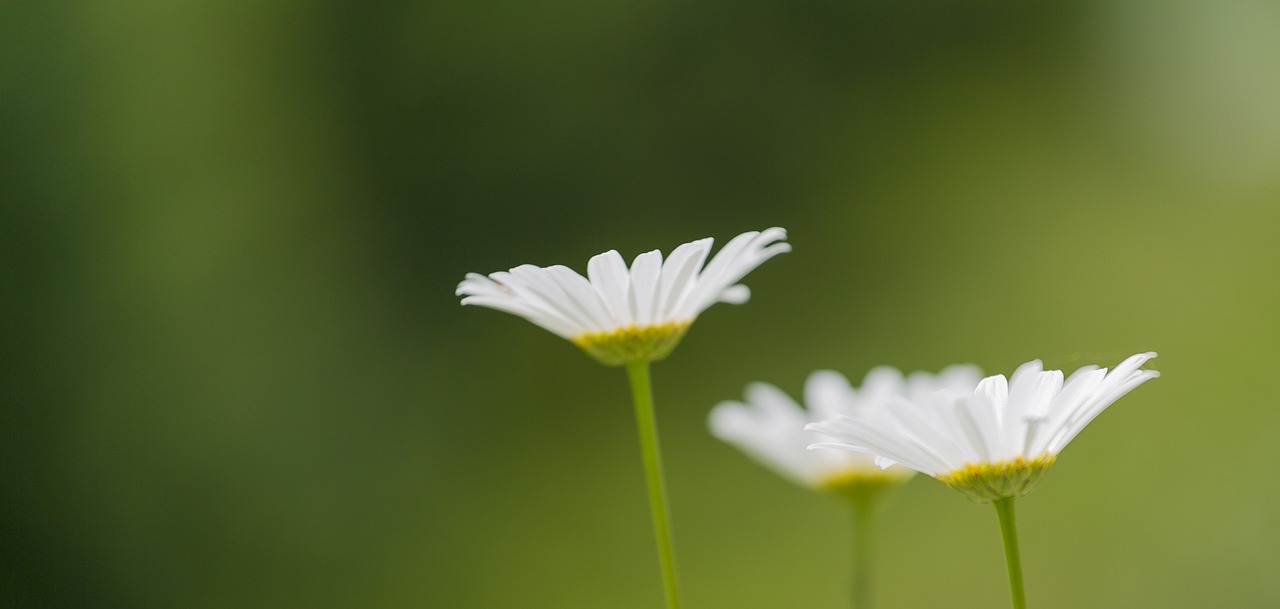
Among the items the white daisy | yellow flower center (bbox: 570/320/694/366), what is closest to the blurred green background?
the white daisy

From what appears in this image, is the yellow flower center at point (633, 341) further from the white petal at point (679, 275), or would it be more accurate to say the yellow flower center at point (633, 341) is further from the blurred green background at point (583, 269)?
the blurred green background at point (583, 269)

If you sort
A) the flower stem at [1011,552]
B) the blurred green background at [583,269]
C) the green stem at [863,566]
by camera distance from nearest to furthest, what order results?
the flower stem at [1011,552] < the green stem at [863,566] < the blurred green background at [583,269]

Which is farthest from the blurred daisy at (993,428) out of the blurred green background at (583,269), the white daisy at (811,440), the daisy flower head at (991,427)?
the blurred green background at (583,269)

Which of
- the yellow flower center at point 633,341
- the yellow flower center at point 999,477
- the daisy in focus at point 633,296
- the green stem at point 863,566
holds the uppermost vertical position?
the daisy in focus at point 633,296

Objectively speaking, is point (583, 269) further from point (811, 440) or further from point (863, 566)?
point (863, 566)

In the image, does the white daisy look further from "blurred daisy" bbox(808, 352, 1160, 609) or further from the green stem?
"blurred daisy" bbox(808, 352, 1160, 609)

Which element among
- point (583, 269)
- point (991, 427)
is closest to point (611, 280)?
point (991, 427)

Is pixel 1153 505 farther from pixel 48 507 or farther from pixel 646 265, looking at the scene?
pixel 48 507

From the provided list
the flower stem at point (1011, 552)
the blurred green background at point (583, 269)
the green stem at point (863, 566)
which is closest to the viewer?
the flower stem at point (1011, 552)
